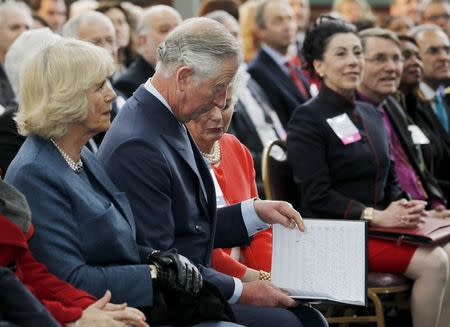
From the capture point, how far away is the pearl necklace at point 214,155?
11.8 feet

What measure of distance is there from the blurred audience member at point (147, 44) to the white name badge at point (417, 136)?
5.24ft

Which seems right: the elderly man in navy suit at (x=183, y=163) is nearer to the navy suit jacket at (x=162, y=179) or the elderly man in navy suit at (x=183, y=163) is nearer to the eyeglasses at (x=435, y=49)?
the navy suit jacket at (x=162, y=179)

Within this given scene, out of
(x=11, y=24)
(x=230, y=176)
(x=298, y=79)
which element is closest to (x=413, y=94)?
(x=298, y=79)

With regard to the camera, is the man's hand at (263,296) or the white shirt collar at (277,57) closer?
the man's hand at (263,296)

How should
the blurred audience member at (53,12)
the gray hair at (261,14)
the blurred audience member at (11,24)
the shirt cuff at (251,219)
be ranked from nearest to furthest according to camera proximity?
the shirt cuff at (251,219) < the blurred audience member at (11,24) < the gray hair at (261,14) < the blurred audience member at (53,12)

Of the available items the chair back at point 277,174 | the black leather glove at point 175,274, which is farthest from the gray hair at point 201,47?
the chair back at point 277,174

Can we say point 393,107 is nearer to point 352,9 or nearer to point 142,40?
point 142,40

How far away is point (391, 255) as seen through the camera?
4188 mm

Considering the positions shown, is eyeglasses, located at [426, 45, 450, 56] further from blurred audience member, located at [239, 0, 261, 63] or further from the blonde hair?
the blonde hair

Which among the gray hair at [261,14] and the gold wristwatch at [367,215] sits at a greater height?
the gray hair at [261,14]

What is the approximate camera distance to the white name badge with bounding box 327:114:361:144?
4.45m

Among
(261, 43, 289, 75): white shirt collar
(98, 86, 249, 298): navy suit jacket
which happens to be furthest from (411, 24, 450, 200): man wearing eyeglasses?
(98, 86, 249, 298): navy suit jacket

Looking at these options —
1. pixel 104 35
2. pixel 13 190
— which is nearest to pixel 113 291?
pixel 13 190

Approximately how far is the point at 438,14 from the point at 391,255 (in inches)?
215
